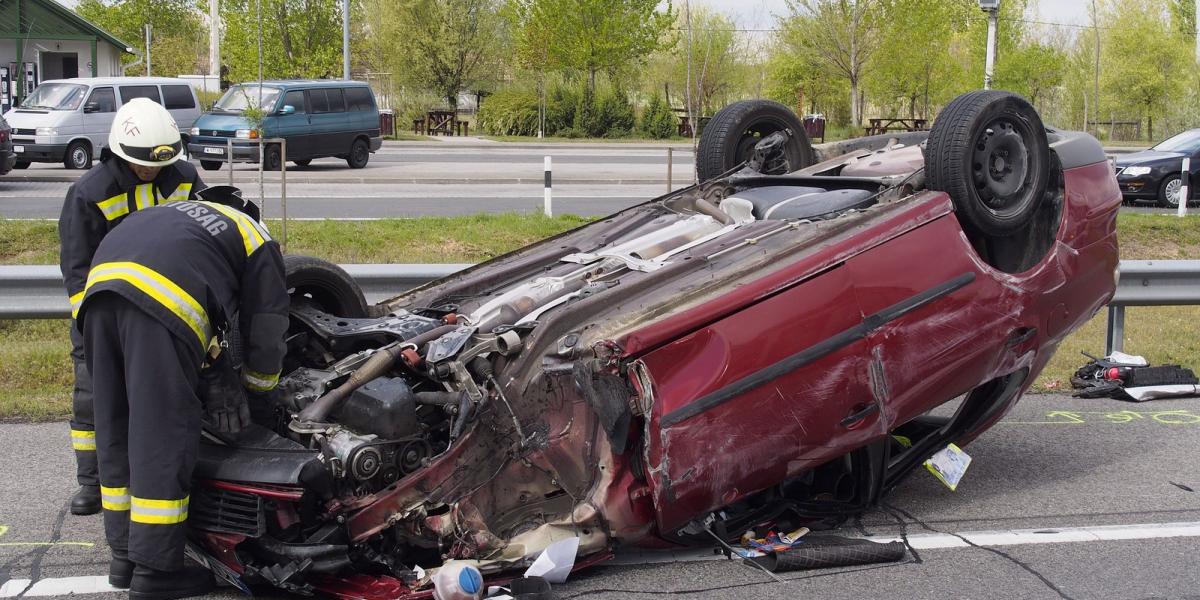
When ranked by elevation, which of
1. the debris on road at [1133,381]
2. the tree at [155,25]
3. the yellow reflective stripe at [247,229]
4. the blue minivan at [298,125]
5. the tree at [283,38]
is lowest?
the debris on road at [1133,381]

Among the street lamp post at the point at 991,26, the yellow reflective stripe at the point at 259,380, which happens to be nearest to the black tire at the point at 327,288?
the yellow reflective stripe at the point at 259,380

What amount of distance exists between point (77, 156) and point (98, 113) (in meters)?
0.79

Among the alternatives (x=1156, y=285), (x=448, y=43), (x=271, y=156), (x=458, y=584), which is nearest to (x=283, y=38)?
(x=271, y=156)

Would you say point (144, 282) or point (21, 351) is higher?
point (144, 282)

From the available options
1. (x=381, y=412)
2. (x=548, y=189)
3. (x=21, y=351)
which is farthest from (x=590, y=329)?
(x=548, y=189)

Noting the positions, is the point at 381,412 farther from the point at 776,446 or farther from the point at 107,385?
the point at 776,446

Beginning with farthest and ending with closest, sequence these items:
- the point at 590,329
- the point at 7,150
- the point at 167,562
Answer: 1. the point at 7,150
2. the point at 590,329
3. the point at 167,562

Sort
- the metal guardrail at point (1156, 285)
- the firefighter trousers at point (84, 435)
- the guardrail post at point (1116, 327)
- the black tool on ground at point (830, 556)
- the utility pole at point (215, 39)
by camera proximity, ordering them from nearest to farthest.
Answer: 1. the black tool on ground at point (830, 556)
2. the firefighter trousers at point (84, 435)
3. the metal guardrail at point (1156, 285)
4. the guardrail post at point (1116, 327)
5. the utility pole at point (215, 39)

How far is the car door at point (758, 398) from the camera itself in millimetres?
3865

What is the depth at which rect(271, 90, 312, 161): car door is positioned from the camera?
20.2m

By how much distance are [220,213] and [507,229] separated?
8000 millimetres

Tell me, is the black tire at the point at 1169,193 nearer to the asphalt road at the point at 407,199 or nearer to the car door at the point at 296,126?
the asphalt road at the point at 407,199

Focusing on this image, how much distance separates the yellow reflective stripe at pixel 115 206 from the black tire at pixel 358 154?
56.3ft

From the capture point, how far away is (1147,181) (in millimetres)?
16969
